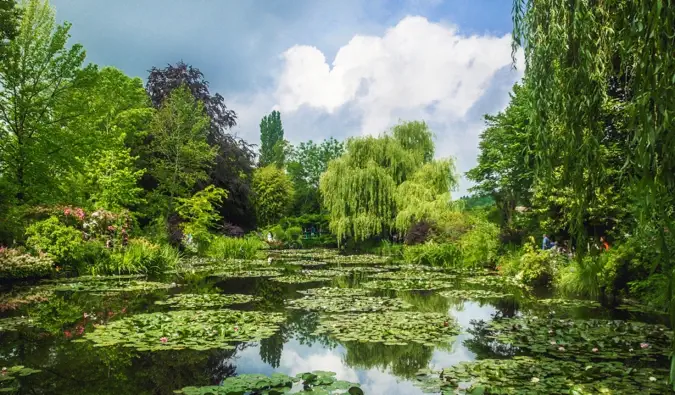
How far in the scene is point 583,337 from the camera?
19.1ft

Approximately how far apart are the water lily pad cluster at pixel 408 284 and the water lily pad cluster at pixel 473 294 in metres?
0.78

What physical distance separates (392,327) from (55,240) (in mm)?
10173

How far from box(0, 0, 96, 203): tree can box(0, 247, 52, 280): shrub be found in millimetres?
2693

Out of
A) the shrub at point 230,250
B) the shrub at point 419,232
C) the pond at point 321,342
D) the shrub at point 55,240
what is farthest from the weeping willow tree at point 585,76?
the shrub at point 230,250

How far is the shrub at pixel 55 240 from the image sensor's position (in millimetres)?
11805

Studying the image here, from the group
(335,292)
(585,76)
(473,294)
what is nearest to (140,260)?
(335,292)

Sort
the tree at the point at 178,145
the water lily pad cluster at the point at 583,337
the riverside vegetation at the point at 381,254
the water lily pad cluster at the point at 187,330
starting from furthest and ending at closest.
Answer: the tree at the point at 178,145 < the water lily pad cluster at the point at 187,330 < the water lily pad cluster at the point at 583,337 < the riverside vegetation at the point at 381,254

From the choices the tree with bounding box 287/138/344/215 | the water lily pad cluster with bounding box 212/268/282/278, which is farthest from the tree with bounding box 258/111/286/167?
the water lily pad cluster with bounding box 212/268/282/278

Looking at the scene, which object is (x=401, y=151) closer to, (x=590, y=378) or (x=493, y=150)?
(x=493, y=150)

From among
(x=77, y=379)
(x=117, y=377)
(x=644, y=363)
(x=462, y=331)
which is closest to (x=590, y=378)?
(x=644, y=363)

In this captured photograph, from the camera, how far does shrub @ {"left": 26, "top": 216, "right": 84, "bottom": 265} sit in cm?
1180

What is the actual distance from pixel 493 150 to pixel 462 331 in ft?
47.8

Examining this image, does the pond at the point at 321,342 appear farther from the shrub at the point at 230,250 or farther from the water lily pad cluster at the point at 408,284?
the shrub at the point at 230,250

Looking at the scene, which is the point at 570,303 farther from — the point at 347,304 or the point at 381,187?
the point at 381,187
